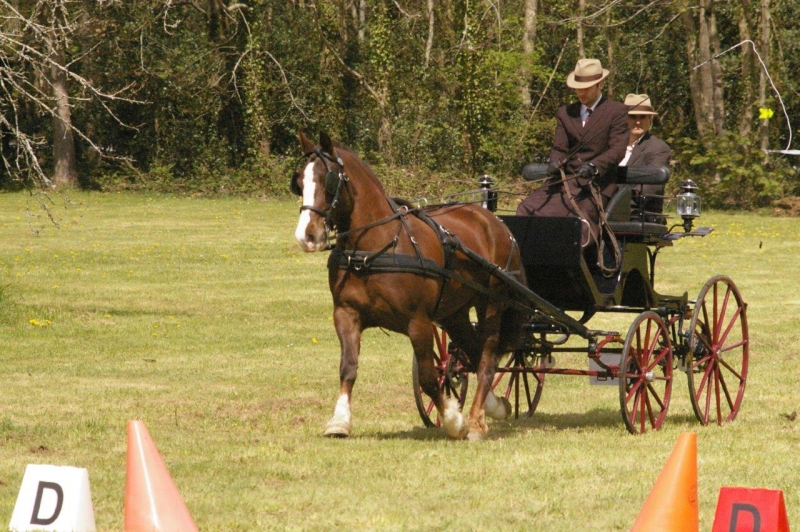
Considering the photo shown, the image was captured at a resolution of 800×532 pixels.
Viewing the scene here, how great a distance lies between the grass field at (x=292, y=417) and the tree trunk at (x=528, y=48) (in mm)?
14678

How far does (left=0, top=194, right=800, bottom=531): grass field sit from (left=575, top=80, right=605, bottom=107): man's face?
2392 millimetres

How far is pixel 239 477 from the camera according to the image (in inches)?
280

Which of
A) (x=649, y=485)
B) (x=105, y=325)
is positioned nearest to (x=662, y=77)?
(x=105, y=325)

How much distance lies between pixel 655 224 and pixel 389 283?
255 centimetres

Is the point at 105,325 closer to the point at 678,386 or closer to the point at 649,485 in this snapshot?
the point at 678,386

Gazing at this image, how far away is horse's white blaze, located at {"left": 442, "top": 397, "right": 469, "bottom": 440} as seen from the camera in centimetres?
854

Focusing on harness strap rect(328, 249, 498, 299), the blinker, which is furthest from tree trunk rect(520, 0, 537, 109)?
the blinker

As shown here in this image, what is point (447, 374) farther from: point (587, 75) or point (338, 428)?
point (587, 75)

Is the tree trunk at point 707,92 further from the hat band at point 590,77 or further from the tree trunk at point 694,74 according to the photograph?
the hat band at point 590,77

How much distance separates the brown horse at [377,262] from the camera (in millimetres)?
8000

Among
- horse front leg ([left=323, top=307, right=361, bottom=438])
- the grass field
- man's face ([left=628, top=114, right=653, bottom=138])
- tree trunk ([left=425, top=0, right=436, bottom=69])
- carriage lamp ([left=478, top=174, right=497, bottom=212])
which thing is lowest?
the grass field

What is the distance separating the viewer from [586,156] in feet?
31.8

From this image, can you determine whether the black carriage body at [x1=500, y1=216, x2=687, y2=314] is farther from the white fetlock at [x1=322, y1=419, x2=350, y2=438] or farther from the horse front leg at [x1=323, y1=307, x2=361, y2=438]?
the white fetlock at [x1=322, y1=419, x2=350, y2=438]

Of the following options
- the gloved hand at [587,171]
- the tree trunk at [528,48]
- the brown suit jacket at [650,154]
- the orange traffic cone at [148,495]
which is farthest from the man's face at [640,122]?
the tree trunk at [528,48]
